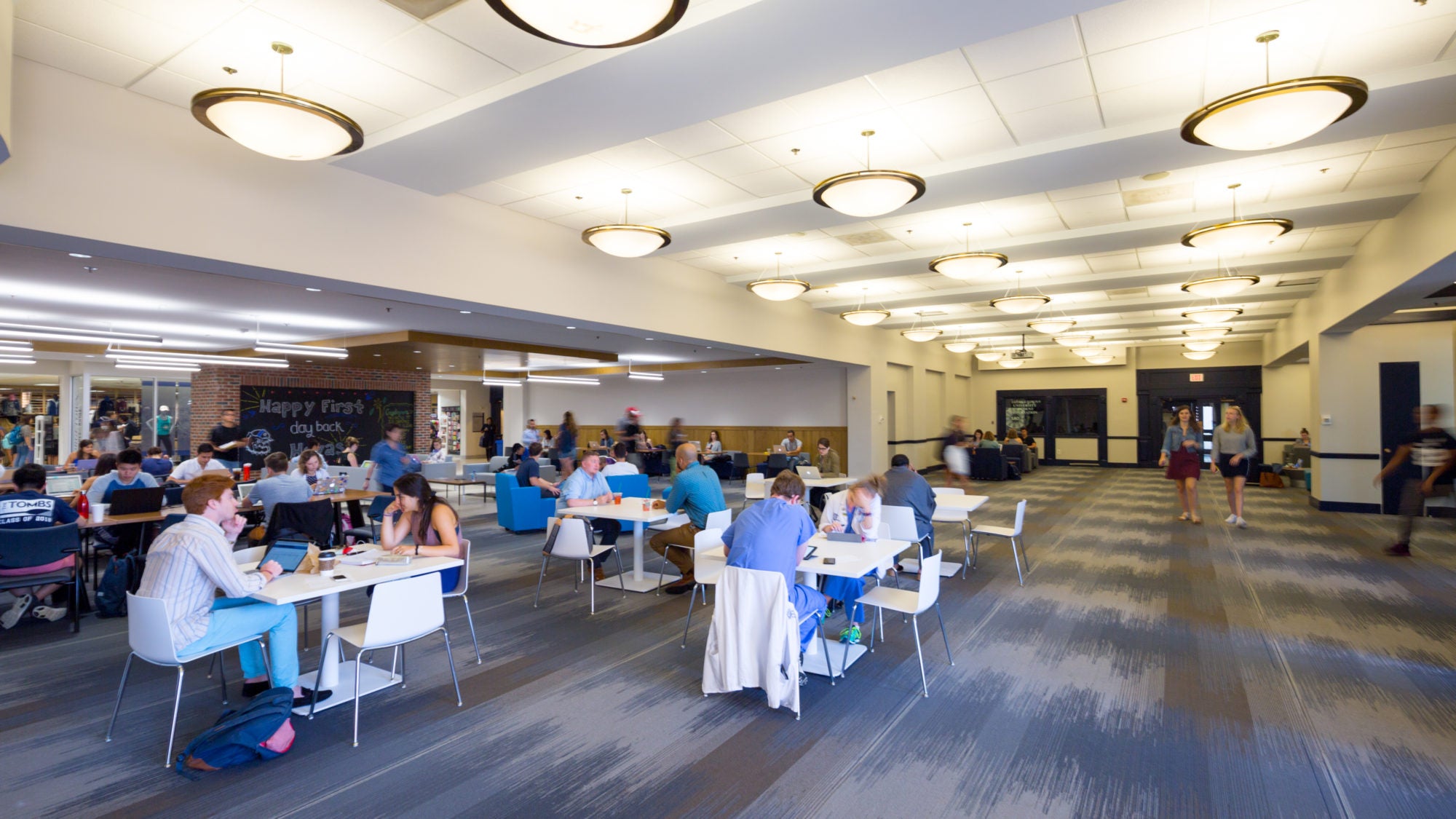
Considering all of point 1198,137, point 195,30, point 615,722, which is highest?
point 195,30

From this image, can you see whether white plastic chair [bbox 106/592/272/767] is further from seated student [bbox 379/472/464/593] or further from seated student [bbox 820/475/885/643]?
seated student [bbox 820/475/885/643]

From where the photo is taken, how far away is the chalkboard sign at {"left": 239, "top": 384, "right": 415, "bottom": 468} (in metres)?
15.5

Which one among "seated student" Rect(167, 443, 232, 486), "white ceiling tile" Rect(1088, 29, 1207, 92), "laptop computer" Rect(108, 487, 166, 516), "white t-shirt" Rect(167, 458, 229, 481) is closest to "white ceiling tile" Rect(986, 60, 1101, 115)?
"white ceiling tile" Rect(1088, 29, 1207, 92)

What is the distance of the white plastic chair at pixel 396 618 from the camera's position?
3424 millimetres

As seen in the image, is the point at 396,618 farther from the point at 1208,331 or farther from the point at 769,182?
the point at 1208,331

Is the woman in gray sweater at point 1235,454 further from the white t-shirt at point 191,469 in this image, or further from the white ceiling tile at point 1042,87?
the white t-shirt at point 191,469

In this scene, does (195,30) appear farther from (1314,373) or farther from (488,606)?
(1314,373)

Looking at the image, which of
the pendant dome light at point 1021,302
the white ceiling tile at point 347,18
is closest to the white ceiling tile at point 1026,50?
the white ceiling tile at point 347,18

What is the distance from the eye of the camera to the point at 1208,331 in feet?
49.8

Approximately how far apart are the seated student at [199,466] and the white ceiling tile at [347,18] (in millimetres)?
5724

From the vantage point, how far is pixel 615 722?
364cm

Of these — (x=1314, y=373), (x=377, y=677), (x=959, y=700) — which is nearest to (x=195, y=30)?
(x=377, y=677)

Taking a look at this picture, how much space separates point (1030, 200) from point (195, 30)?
676cm

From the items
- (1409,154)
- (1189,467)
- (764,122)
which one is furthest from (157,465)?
(1189,467)
